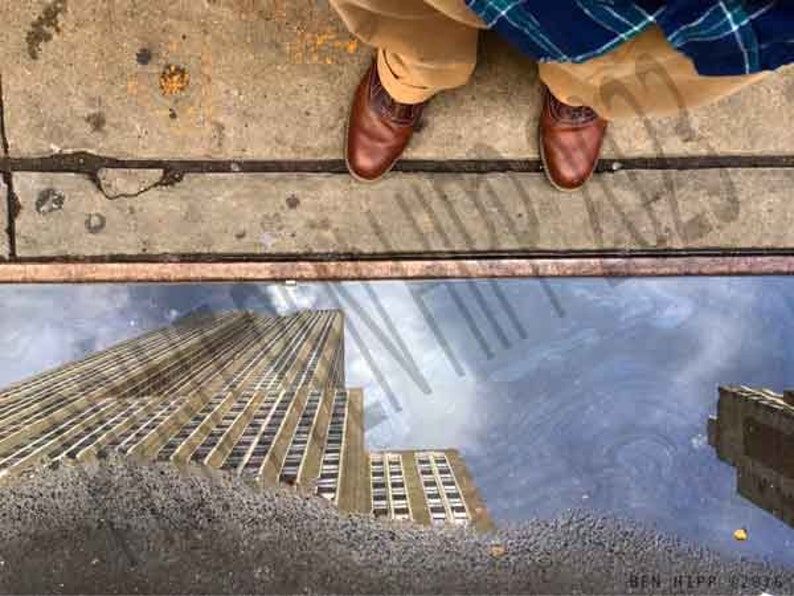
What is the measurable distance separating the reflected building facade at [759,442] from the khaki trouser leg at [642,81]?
11.1 ft

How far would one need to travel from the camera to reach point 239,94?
3320mm

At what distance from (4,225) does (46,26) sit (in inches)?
40.7

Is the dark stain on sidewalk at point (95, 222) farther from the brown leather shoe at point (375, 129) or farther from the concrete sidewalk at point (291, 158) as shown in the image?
the brown leather shoe at point (375, 129)

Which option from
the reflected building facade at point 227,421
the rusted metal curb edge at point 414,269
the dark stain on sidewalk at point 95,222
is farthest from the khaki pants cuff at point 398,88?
the reflected building facade at point 227,421

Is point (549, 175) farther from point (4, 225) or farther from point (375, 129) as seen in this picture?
point (4, 225)

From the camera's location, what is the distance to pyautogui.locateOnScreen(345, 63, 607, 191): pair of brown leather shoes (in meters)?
3.02

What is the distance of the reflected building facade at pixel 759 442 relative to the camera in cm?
505

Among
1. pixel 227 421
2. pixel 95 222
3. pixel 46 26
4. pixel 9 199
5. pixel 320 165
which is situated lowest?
pixel 227 421

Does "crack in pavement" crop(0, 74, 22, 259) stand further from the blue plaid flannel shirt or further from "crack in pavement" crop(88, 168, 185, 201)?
the blue plaid flannel shirt

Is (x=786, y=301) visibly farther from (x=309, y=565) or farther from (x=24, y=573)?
(x=24, y=573)

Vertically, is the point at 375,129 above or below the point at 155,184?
below

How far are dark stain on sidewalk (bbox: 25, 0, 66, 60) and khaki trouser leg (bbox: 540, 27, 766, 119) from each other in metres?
2.48

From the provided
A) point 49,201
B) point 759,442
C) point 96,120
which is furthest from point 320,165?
point 759,442

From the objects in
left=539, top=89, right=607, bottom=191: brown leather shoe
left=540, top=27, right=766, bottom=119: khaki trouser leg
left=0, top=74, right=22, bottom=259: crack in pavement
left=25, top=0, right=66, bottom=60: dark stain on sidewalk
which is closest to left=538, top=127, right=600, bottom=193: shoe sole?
left=539, top=89, right=607, bottom=191: brown leather shoe
